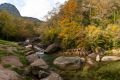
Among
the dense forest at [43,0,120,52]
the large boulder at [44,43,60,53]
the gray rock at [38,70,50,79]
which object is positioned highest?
the dense forest at [43,0,120,52]

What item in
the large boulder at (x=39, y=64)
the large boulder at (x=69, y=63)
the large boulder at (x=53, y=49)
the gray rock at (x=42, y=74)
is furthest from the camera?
the large boulder at (x=53, y=49)

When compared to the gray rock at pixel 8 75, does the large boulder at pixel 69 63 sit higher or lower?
lower

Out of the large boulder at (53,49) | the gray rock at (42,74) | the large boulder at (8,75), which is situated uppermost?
the large boulder at (8,75)

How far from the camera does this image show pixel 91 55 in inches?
1791

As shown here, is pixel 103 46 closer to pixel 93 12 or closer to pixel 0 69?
pixel 93 12

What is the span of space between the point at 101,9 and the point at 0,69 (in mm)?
34608

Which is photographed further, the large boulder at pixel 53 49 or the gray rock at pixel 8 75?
the large boulder at pixel 53 49

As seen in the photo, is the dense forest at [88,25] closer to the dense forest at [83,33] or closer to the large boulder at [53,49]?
the dense forest at [83,33]

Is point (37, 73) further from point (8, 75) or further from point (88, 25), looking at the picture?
point (88, 25)

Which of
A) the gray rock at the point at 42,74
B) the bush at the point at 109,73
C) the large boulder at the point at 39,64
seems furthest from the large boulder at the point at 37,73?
the bush at the point at 109,73

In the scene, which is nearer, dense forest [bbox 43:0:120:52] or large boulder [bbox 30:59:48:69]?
large boulder [bbox 30:59:48:69]

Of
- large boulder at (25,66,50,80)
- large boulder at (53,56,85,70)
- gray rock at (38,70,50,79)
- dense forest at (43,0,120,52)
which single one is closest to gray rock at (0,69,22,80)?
large boulder at (25,66,50,80)

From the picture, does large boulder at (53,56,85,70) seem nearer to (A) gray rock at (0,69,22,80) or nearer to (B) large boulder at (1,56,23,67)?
(B) large boulder at (1,56,23,67)

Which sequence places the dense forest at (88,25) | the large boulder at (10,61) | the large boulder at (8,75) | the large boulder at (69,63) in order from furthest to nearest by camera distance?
the dense forest at (88,25), the large boulder at (69,63), the large boulder at (10,61), the large boulder at (8,75)
